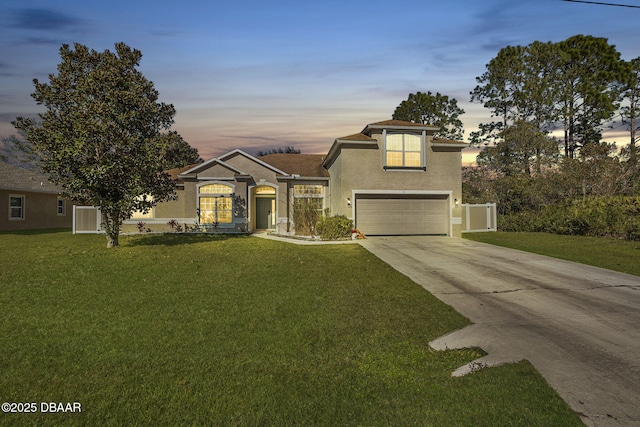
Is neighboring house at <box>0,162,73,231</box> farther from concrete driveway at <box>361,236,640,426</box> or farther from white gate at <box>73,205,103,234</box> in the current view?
concrete driveway at <box>361,236,640,426</box>

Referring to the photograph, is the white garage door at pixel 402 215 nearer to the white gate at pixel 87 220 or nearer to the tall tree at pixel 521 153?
the tall tree at pixel 521 153

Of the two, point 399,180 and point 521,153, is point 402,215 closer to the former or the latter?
point 399,180

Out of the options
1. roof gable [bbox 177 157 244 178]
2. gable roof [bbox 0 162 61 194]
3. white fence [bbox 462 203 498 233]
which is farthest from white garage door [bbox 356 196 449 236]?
gable roof [bbox 0 162 61 194]

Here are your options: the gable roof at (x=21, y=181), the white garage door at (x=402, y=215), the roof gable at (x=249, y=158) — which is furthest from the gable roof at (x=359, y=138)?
the gable roof at (x=21, y=181)

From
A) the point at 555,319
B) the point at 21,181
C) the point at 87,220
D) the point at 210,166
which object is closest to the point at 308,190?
the point at 210,166

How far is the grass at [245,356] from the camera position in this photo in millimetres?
3824

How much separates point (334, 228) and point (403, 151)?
591 cm

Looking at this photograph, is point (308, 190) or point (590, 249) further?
point (308, 190)

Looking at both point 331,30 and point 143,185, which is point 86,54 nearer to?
point 143,185

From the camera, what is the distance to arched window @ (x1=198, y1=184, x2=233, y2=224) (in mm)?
22656

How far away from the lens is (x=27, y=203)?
27.1 m

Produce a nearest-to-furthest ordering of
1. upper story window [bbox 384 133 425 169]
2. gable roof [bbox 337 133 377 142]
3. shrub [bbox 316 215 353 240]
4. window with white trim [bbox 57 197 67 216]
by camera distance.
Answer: shrub [bbox 316 215 353 240]
gable roof [bbox 337 133 377 142]
upper story window [bbox 384 133 425 169]
window with white trim [bbox 57 197 67 216]

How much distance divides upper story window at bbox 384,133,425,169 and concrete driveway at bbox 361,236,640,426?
765 cm

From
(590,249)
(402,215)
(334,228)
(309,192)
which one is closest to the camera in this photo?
(590,249)
